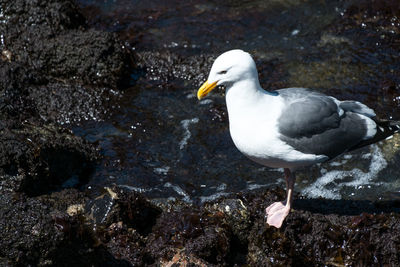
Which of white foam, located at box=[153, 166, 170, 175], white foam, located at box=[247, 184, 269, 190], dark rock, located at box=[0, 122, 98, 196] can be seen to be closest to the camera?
dark rock, located at box=[0, 122, 98, 196]

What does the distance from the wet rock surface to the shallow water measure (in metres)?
0.06

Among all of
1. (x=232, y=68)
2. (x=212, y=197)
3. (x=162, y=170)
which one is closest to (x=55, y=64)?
(x=162, y=170)

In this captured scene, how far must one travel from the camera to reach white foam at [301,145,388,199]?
22.0ft

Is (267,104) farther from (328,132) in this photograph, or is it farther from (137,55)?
(137,55)

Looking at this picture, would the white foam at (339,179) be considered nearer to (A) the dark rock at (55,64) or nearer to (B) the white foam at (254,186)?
(B) the white foam at (254,186)

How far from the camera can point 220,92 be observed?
27.6 ft

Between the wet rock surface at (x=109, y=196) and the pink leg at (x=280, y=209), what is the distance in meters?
0.07

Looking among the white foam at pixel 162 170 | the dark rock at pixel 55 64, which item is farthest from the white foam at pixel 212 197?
the dark rock at pixel 55 64

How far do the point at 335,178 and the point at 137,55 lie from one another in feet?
12.3

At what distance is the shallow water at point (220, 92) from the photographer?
22.6ft

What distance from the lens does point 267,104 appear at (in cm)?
542

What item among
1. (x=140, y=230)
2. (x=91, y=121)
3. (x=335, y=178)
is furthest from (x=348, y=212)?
(x=91, y=121)

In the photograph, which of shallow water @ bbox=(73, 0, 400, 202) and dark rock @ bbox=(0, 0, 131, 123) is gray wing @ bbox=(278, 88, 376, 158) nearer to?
shallow water @ bbox=(73, 0, 400, 202)

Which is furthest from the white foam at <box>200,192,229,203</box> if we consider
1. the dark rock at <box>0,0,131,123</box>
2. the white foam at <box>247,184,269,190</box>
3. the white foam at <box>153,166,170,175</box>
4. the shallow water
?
the dark rock at <box>0,0,131,123</box>
